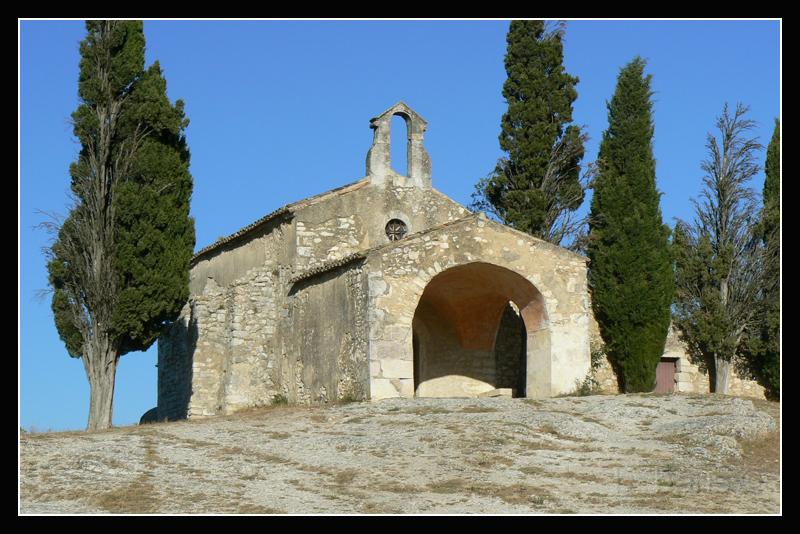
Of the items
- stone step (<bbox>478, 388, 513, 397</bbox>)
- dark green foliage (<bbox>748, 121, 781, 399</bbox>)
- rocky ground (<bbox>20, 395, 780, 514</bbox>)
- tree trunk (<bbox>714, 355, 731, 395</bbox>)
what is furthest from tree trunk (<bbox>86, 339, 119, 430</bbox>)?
dark green foliage (<bbox>748, 121, 781, 399</bbox>)

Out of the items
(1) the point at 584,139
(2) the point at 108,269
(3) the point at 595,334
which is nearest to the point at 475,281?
(3) the point at 595,334

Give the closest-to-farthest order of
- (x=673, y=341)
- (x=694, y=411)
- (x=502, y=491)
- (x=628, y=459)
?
1. (x=502, y=491)
2. (x=628, y=459)
3. (x=694, y=411)
4. (x=673, y=341)

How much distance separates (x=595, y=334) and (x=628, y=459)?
1204 cm

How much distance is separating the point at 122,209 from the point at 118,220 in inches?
10.2

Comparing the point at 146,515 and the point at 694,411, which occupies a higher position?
the point at 694,411

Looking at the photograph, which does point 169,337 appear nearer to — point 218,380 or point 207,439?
point 218,380

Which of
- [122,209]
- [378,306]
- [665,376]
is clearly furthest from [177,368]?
[665,376]

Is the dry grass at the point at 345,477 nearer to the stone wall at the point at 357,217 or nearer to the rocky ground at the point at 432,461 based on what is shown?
the rocky ground at the point at 432,461

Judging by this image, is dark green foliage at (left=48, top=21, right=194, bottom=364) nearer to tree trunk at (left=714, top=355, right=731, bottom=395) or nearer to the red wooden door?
the red wooden door

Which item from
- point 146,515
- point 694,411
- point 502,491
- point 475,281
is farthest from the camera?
point 475,281

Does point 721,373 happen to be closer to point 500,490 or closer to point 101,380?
point 101,380

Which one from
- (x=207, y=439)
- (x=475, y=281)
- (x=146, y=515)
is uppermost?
(x=475, y=281)

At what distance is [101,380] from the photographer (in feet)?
88.6

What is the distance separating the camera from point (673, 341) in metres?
33.2
